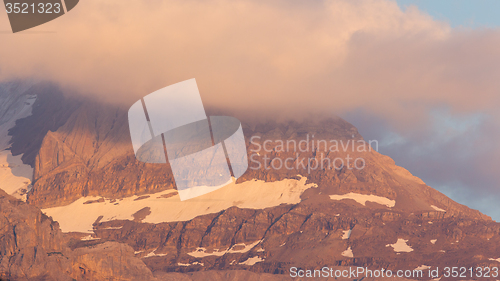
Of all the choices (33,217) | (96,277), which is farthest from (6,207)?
(96,277)

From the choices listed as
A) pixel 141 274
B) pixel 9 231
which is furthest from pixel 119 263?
pixel 9 231

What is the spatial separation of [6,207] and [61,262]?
1509 centimetres

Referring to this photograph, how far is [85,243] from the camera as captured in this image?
12744 cm

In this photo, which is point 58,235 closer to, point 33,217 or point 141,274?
point 33,217

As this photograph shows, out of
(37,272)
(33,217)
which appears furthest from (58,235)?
(37,272)

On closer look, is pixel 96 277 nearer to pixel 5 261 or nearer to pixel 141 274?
pixel 141 274

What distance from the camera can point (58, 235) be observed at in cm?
11988

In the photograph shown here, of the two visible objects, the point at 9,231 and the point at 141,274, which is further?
the point at 141,274

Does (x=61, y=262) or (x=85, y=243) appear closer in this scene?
(x=61, y=262)

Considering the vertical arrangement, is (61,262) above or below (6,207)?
below

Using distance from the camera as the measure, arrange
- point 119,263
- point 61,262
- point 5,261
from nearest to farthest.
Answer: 1. point 5,261
2. point 61,262
3. point 119,263

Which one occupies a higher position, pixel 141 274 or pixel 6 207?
pixel 6 207

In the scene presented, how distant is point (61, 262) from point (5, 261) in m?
10.4

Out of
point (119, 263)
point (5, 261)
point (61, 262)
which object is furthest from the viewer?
point (119, 263)
